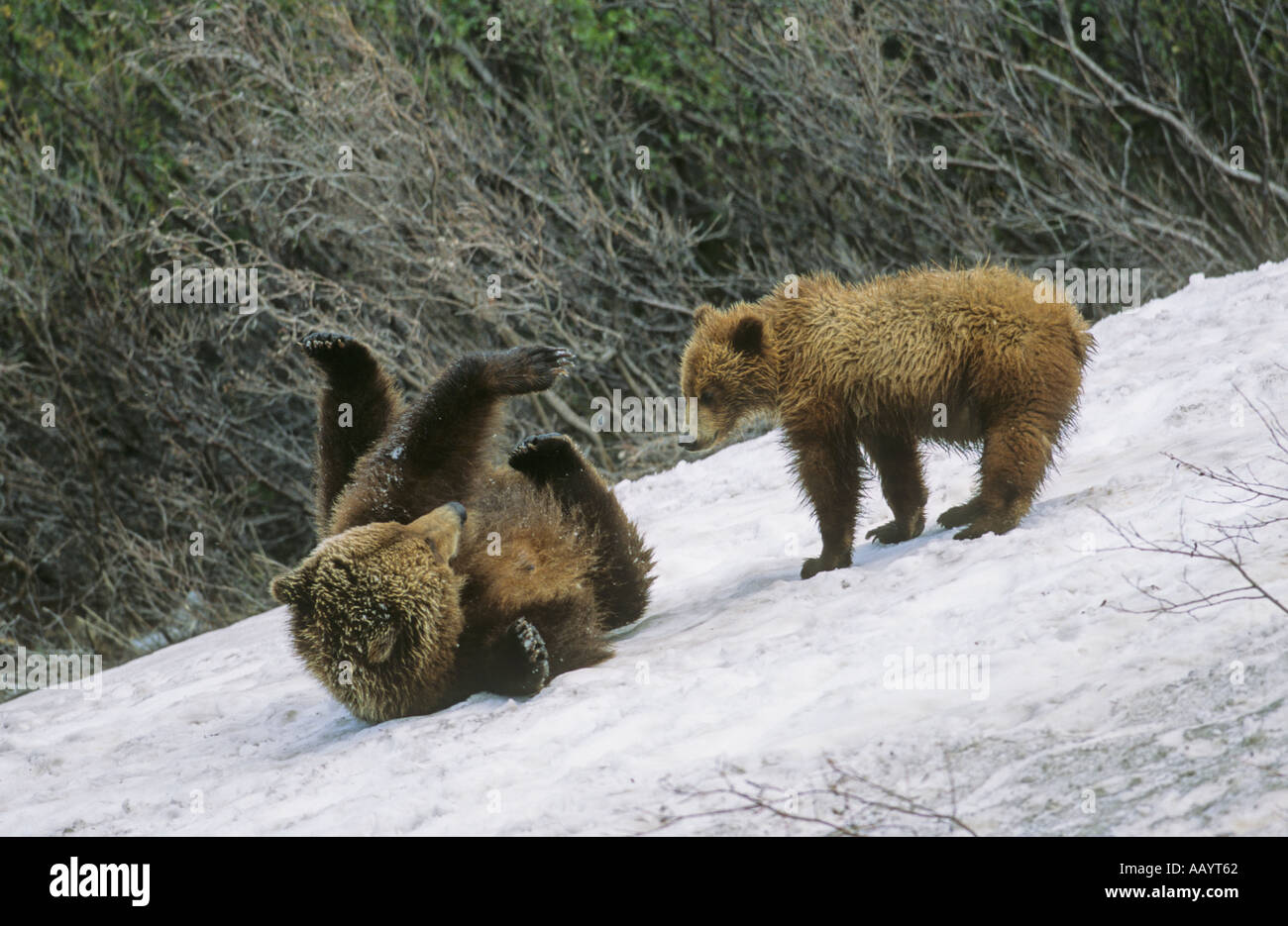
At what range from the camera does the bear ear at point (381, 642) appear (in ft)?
16.4

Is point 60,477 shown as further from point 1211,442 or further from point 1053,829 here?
point 1053,829

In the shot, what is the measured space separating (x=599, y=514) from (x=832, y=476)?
1174mm

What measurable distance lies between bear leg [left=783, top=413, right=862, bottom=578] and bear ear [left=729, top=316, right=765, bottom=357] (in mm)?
389

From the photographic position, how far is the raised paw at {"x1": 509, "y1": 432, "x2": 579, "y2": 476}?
6.09 m

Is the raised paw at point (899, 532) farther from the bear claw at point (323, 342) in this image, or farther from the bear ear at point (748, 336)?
the bear claw at point (323, 342)

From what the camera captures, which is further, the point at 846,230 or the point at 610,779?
the point at 846,230

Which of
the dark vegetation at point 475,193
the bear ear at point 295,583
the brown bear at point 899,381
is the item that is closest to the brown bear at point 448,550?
the bear ear at point 295,583

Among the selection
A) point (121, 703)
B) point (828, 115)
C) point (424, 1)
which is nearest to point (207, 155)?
point (424, 1)

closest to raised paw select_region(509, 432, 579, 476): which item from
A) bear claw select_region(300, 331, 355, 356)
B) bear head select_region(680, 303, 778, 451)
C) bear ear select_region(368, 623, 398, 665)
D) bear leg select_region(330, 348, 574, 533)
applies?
bear leg select_region(330, 348, 574, 533)

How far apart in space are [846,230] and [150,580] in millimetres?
10179

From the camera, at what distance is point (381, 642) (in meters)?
5.02

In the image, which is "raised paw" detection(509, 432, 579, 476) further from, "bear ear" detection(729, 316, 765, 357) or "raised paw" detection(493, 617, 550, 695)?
"raised paw" detection(493, 617, 550, 695)
